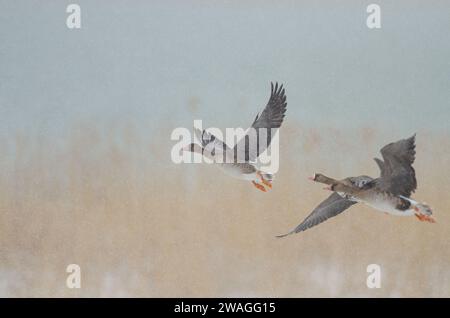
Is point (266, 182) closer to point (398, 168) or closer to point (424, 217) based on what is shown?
point (398, 168)

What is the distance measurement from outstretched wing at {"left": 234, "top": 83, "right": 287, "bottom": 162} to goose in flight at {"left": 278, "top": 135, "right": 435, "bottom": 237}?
1.60 ft

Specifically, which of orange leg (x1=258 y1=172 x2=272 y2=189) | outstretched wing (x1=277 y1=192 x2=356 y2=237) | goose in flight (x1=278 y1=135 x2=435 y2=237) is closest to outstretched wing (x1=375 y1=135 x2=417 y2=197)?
goose in flight (x1=278 y1=135 x2=435 y2=237)

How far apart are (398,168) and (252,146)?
3.86ft

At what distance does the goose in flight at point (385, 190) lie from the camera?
6285 mm

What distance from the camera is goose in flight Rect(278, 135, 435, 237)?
6285 mm

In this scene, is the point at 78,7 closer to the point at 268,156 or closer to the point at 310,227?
the point at 268,156

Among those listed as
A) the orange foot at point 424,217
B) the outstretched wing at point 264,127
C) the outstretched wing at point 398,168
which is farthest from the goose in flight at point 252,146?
the orange foot at point 424,217

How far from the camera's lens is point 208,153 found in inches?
277

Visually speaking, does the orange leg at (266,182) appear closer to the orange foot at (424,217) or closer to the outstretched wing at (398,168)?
the outstretched wing at (398,168)

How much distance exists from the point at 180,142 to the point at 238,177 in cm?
56

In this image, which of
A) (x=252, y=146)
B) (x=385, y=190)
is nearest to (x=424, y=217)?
(x=385, y=190)

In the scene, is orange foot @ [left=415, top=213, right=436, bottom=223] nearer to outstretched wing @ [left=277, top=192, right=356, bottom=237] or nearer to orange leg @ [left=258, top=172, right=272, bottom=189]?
outstretched wing @ [left=277, top=192, right=356, bottom=237]

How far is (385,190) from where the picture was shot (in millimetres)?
6562
